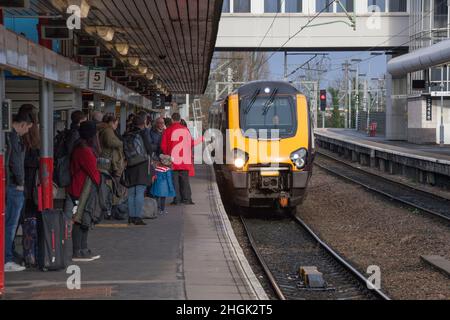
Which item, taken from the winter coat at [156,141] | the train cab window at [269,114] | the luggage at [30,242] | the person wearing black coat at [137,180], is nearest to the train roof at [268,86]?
the train cab window at [269,114]

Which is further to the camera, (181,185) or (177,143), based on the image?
(181,185)

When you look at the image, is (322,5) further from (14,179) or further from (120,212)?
(14,179)

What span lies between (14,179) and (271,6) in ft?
114

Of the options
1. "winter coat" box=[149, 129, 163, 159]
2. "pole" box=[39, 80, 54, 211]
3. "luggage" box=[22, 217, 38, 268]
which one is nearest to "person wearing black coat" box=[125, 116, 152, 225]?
"pole" box=[39, 80, 54, 211]

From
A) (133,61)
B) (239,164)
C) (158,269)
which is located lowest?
(158,269)

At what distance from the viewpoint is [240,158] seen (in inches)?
629

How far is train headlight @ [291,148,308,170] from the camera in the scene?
16.0 m

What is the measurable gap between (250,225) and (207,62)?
6280 mm

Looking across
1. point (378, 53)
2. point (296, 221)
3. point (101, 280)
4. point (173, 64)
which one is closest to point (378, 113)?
point (378, 53)

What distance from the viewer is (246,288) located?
8062 millimetres

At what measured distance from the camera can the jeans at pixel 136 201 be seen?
12.6m

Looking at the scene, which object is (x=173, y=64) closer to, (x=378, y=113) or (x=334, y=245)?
(x=334, y=245)

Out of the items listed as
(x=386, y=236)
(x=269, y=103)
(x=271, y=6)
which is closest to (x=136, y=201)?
(x=386, y=236)

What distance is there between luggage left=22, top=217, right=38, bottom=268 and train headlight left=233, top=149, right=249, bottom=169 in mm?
7218
